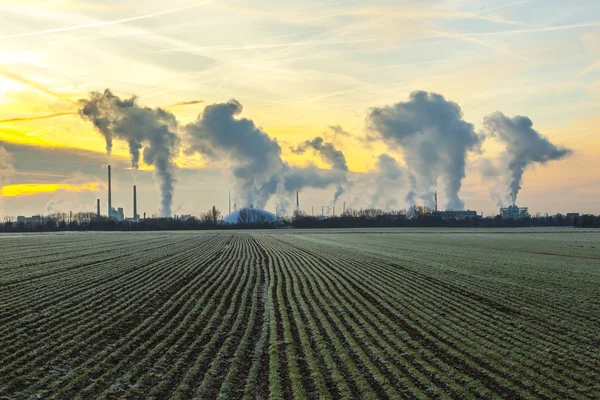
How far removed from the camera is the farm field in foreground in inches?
523

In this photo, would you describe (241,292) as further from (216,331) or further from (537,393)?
(537,393)

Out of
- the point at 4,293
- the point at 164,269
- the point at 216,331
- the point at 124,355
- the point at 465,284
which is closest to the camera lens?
the point at 124,355

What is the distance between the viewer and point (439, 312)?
2281cm

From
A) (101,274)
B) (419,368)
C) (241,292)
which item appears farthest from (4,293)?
(419,368)

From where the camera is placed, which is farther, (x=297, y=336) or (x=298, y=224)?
(x=298, y=224)

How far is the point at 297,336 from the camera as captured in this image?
18.3 meters

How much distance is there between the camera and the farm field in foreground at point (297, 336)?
43.6 ft

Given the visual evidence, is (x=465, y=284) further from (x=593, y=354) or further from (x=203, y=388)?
(x=203, y=388)

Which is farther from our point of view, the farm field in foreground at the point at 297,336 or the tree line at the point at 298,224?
the tree line at the point at 298,224

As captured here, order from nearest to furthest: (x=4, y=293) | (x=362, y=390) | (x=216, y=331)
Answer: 1. (x=362, y=390)
2. (x=216, y=331)
3. (x=4, y=293)

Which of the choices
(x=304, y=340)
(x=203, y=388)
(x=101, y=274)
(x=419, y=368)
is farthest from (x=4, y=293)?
(x=419, y=368)

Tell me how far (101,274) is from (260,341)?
19.7 metres

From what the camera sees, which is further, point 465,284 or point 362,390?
point 465,284

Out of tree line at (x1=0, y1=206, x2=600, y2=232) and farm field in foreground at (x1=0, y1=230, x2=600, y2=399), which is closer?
farm field in foreground at (x1=0, y1=230, x2=600, y2=399)
